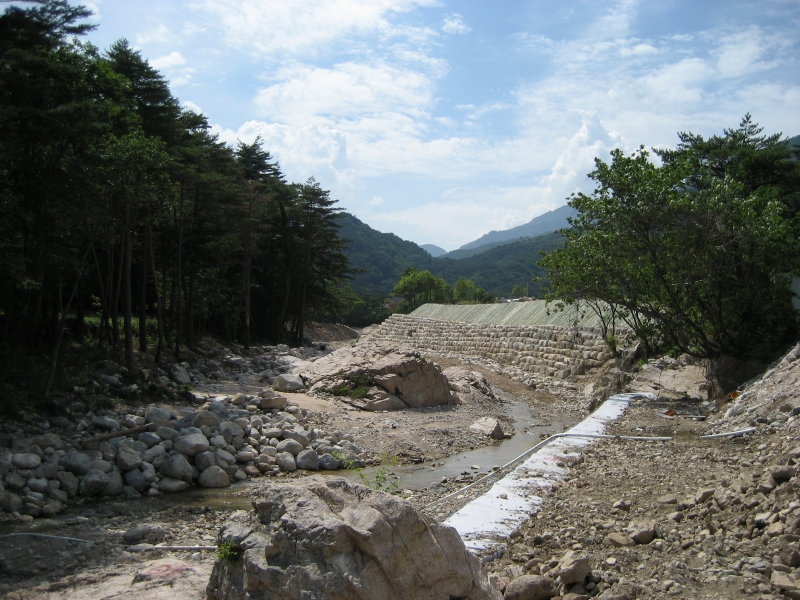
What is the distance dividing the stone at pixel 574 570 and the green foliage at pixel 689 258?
9.21m

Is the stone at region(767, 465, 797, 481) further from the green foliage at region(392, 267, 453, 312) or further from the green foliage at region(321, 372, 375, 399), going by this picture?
the green foliage at region(392, 267, 453, 312)

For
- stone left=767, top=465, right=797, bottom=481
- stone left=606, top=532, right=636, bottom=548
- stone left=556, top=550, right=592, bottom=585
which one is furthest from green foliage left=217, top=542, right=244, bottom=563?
stone left=767, top=465, right=797, bottom=481

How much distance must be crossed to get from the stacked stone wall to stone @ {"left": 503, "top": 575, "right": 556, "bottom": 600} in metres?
16.9

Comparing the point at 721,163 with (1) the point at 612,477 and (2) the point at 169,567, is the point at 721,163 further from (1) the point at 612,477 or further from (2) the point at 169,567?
(2) the point at 169,567

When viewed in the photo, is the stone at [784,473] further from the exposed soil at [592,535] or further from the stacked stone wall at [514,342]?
the stacked stone wall at [514,342]

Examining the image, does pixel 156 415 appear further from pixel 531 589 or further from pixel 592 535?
pixel 531 589

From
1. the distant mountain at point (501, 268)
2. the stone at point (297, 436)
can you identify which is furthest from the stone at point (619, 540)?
the distant mountain at point (501, 268)

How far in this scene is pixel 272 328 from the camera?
3052 cm

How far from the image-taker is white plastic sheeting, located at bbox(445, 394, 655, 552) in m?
5.13

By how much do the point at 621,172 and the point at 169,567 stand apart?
1102 cm

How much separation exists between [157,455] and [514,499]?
545 cm

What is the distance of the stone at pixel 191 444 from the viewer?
933cm

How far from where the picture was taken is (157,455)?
909 centimetres

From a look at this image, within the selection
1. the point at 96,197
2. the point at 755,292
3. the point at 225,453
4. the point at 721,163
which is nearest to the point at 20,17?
the point at 96,197
